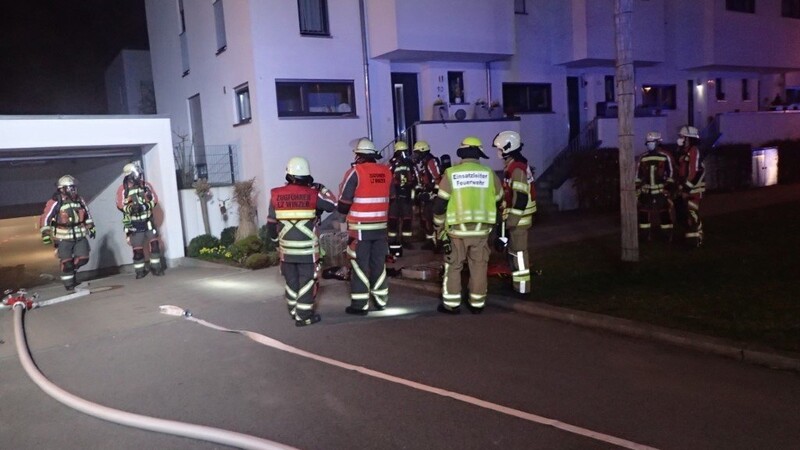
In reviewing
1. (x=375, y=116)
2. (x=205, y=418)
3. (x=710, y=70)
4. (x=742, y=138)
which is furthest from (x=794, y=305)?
(x=710, y=70)

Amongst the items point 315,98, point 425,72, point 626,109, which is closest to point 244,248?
point 315,98

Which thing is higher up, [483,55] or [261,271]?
[483,55]

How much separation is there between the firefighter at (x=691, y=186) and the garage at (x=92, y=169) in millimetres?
9938

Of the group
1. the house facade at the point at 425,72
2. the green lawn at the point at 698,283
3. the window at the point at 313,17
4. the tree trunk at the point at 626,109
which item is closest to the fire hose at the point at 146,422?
the green lawn at the point at 698,283

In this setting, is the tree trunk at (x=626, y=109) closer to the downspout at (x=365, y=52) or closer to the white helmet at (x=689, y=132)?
the white helmet at (x=689, y=132)

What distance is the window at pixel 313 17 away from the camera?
1520 cm

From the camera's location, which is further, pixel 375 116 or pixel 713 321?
pixel 375 116

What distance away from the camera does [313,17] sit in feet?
50.6

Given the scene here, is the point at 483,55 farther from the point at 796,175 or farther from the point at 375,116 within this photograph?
the point at 796,175

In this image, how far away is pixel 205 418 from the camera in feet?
15.9

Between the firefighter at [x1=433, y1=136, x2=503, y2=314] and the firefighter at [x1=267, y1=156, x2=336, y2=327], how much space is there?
4.63 feet

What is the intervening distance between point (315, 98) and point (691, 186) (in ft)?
30.0

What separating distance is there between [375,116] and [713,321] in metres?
11.3

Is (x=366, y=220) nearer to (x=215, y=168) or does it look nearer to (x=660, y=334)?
(x=660, y=334)
